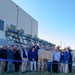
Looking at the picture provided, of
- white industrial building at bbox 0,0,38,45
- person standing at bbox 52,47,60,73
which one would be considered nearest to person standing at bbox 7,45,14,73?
person standing at bbox 52,47,60,73

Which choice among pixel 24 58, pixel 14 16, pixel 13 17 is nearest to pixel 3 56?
pixel 24 58

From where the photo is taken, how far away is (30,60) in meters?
15.5

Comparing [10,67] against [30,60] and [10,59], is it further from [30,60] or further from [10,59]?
[30,60]

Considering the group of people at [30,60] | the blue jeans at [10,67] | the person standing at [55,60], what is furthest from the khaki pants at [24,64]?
the person standing at [55,60]

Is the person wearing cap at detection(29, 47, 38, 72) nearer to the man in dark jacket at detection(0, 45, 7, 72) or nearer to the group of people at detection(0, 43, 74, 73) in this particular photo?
the group of people at detection(0, 43, 74, 73)

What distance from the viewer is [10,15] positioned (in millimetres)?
31000

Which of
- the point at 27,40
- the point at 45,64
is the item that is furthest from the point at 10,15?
the point at 45,64

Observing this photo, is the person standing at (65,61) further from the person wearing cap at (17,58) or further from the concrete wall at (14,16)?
the concrete wall at (14,16)

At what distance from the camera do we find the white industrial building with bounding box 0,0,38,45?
92.0 feet

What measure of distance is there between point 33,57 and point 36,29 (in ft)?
104

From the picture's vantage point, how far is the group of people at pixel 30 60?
1449 centimetres

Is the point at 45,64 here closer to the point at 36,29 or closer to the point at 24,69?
the point at 24,69

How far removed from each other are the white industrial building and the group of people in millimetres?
5433

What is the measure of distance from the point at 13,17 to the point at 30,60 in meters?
17.2
